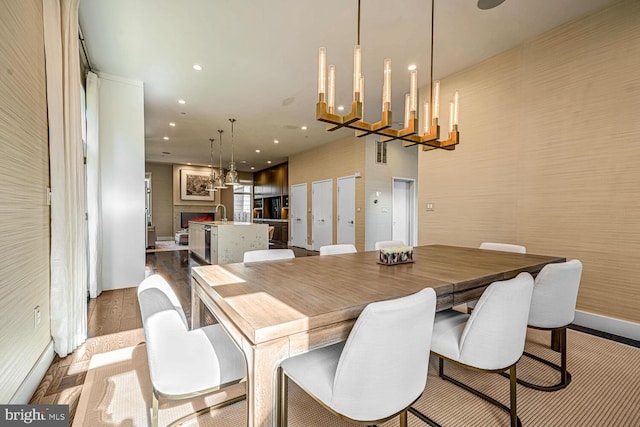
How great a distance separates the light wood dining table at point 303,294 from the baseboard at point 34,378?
35.7 inches

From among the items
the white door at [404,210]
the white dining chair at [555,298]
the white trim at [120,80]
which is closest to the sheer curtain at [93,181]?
the white trim at [120,80]

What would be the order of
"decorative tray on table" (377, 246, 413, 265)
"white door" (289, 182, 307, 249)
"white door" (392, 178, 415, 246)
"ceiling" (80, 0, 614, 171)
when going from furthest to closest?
"white door" (289, 182, 307, 249)
"white door" (392, 178, 415, 246)
"ceiling" (80, 0, 614, 171)
"decorative tray on table" (377, 246, 413, 265)

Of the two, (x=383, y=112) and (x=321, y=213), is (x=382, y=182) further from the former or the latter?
(x=383, y=112)

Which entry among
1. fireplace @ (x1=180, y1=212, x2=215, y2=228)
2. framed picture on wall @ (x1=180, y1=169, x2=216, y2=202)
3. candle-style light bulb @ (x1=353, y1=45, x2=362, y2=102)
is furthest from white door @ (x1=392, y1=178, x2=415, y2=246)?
framed picture on wall @ (x1=180, y1=169, x2=216, y2=202)

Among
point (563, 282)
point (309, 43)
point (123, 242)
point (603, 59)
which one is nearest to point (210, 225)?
point (123, 242)

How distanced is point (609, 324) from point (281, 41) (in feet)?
14.3

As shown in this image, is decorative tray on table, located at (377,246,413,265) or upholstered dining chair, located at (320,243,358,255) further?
Result: upholstered dining chair, located at (320,243,358,255)

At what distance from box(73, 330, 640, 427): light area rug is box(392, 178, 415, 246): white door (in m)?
5.24

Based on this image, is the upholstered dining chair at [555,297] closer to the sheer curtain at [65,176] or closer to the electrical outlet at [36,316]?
the electrical outlet at [36,316]

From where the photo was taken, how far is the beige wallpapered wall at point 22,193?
142 centimetres

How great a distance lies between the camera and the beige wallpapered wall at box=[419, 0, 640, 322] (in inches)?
99.3

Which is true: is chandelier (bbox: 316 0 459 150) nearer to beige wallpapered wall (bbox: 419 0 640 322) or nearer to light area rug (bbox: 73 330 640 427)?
beige wallpapered wall (bbox: 419 0 640 322)

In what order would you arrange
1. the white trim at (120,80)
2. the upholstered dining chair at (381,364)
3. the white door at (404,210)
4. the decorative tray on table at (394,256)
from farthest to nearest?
1. the white door at (404,210)
2. the white trim at (120,80)
3. the decorative tray on table at (394,256)
4. the upholstered dining chair at (381,364)

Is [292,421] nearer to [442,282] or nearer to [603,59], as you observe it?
[442,282]
